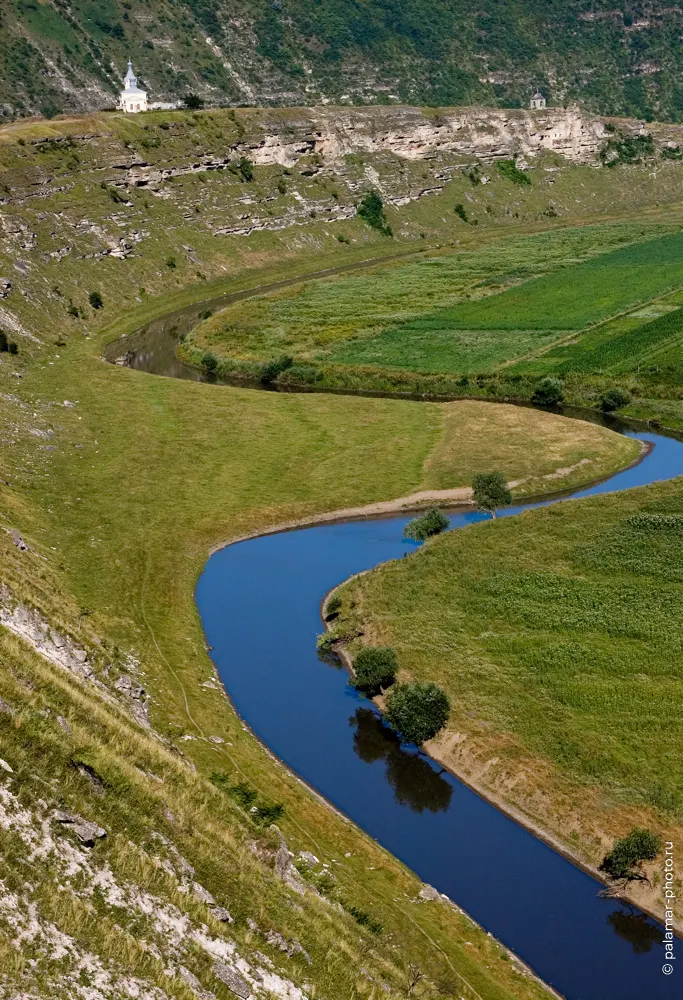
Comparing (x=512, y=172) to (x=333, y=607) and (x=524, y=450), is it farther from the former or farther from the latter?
(x=333, y=607)

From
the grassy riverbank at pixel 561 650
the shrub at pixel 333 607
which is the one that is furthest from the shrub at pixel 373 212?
the shrub at pixel 333 607

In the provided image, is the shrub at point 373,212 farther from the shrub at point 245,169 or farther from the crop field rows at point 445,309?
the shrub at point 245,169

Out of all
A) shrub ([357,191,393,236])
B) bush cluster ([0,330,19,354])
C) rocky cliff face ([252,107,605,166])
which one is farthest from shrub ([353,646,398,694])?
rocky cliff face ([252,107,605,166])

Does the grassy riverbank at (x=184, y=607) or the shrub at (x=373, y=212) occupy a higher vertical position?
the shrub at (x=373, y=212)

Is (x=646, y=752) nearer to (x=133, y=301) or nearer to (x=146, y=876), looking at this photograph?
(x=146, y=876)

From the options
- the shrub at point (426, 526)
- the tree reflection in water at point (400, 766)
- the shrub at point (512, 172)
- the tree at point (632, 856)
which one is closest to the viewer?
the tree at point (632, 856)

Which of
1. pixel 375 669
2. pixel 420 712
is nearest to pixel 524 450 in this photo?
pixel 375 669
